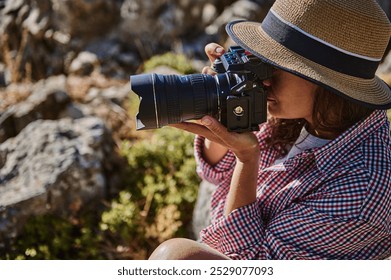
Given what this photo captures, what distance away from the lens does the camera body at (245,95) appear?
1768mm

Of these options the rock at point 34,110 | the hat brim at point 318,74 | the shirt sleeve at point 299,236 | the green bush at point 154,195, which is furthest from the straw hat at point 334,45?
the rock at point 34,110

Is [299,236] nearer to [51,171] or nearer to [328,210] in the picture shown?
[328,210]

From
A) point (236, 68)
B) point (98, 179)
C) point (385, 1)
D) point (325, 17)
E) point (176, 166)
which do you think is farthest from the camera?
point (385, 1)

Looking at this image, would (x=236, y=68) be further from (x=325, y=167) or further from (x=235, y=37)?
(x=325, y=167)

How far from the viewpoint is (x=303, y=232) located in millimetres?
1815

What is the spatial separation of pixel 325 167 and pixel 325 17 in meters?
0.55

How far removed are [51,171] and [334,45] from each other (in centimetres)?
177

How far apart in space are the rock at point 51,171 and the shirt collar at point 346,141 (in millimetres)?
1523

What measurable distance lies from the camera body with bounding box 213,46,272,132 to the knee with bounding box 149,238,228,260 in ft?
1.46

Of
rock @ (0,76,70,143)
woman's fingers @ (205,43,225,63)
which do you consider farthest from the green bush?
woman's fingers @ (205,43,225,63)

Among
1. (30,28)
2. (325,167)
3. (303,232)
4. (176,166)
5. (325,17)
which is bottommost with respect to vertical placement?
(30,28)

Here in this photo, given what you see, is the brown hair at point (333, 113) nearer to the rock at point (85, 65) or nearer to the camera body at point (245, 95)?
the camera body at point (245, 95)

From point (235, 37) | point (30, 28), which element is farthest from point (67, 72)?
point (235, 37)

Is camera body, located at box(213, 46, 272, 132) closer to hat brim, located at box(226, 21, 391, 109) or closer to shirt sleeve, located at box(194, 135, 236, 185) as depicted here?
hat brim, located at box(226, 21, 391, 109)
